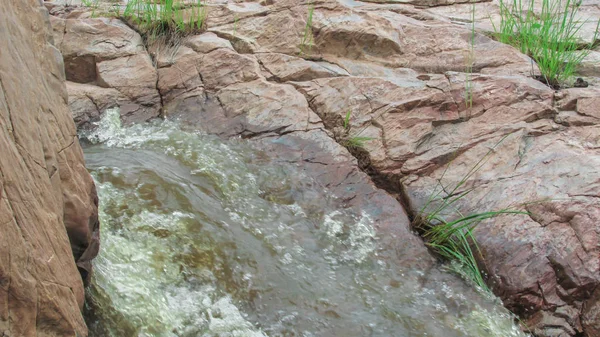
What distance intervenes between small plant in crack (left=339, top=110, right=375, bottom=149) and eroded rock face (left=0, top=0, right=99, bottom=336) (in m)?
2.20

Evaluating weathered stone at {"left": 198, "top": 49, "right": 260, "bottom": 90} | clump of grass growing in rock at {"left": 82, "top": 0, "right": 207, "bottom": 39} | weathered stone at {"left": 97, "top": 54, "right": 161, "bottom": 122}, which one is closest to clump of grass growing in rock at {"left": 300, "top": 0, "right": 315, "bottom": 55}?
weathered stone at {"left": 198, "top": 49, "right": 260, "bottom": 90}

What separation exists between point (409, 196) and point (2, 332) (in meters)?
2.68

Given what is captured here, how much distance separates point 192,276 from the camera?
2.74 metres

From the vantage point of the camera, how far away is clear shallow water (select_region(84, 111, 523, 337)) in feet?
8.38

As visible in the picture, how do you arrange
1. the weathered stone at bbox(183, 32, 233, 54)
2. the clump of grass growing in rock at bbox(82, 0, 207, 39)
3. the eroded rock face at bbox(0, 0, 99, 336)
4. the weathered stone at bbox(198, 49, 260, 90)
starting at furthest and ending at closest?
1. the clump of grass growing in rock at bbox(82, 0, 207, 39)
2. the weathered stone at bbox(183, 32, 233, 54)
3. the weathered stone at bbox(198, 49, 260, 90)
4. the eroded rock face at bbox(0, 0, 99, 336)

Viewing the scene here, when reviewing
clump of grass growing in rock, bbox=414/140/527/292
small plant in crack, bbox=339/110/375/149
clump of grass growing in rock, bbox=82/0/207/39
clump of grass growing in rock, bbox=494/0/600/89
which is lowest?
clump of grass growing in rock, bbox=414/140/527/292

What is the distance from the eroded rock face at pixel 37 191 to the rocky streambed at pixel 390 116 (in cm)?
89

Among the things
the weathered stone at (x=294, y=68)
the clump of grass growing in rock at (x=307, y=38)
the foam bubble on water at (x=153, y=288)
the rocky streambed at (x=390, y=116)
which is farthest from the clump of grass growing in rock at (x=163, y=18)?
the foam bubble on water at (x=153, y=288)

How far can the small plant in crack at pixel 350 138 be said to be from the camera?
4016mm

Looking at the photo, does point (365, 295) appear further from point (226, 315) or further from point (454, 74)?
point (454, 74)

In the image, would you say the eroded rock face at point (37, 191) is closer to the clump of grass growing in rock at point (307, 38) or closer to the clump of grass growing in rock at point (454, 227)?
the clump of grass growing in rock at point (454, 227)

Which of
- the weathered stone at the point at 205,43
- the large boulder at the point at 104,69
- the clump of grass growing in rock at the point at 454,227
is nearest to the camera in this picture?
the clump of grass growing in rock at the point at 454,227

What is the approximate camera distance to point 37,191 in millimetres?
1730

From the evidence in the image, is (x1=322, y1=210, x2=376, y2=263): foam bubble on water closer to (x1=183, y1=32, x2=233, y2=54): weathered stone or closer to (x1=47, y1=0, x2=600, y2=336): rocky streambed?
(x1=47, y1=0, x2=600, y2=336): rocky streambed
